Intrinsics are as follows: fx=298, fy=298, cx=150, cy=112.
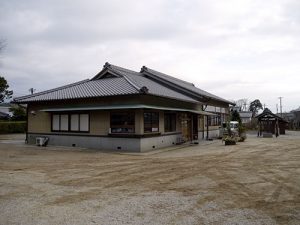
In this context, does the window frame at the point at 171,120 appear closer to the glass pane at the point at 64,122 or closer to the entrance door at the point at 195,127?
the entrance door at the point at 195,127

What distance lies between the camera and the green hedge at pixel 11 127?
109 ft

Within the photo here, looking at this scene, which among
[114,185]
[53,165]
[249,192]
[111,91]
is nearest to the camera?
[249,192]

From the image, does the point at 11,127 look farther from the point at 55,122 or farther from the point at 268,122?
the point at 268,122

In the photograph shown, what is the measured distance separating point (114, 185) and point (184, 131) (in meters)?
13.9

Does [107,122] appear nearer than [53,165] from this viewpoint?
No

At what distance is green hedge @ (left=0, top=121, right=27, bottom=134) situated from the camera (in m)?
33.1

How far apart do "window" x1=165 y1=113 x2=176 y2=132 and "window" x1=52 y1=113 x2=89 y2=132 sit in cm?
484

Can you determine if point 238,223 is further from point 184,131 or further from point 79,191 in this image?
point 184,131

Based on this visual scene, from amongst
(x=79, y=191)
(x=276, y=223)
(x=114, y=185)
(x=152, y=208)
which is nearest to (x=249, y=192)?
(x=276, y=223)

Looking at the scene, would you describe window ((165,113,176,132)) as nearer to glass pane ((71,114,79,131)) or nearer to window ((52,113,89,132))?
window ((52,113,89,132))

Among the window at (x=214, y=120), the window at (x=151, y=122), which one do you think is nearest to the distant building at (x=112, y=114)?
the window at (x=151, y=122)

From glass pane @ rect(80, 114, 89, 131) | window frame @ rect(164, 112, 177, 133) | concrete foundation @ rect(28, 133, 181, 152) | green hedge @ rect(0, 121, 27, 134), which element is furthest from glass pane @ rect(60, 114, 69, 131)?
green hedge @ rect(0, 121, 27, 134)

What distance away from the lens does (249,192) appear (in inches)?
271

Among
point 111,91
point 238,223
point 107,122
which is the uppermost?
point 111,91
